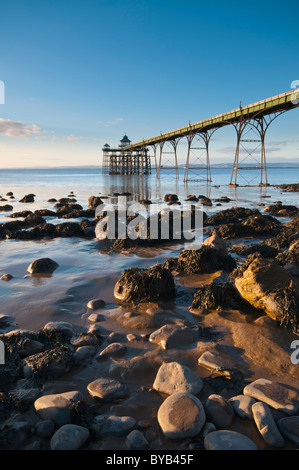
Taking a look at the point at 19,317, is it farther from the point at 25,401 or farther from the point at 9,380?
the point at 25,401

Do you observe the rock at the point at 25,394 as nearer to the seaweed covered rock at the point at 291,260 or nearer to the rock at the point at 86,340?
the rock at the point at 86,340

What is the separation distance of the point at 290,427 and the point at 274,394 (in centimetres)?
32

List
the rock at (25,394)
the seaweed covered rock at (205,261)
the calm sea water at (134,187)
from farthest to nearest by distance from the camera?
the calm sea water at (134,187), the seaweed covered rock at (205,261), the rock at (25,394)

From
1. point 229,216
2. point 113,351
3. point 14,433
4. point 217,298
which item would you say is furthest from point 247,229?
point 14,433

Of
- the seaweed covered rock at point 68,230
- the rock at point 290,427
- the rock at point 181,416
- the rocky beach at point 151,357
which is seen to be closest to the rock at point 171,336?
the rocky beach at point 151,357

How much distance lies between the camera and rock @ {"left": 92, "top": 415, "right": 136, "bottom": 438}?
Result: 1.98 meters

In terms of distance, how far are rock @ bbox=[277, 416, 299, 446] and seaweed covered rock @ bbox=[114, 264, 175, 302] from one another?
2.46m

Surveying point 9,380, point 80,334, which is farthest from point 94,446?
point 80,334

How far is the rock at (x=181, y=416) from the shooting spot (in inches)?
76.2

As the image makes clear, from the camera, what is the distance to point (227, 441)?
1.84 metres

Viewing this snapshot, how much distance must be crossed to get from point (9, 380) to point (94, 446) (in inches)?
43.0

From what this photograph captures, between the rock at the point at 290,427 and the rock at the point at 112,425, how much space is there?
1029mm

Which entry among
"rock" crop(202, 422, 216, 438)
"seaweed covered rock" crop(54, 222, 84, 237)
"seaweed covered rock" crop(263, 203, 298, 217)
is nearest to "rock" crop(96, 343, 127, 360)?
"rock" crop(202, 422, 216, 438)

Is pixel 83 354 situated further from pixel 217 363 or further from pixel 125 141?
pixel 125 141
